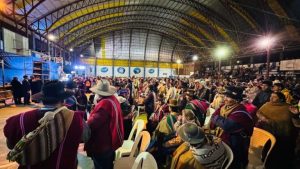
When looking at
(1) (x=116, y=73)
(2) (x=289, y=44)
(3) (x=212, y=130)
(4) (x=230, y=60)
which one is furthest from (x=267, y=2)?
(1) (x=116, y=73)

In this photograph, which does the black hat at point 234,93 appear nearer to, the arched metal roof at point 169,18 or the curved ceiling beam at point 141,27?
the arched metal roof at point 169,18

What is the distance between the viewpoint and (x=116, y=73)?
3862 cm

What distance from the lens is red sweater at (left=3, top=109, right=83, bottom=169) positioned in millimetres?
1490

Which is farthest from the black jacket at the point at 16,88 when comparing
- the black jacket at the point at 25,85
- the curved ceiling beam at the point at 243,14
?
the curved ceiling beam at the point at 243,14

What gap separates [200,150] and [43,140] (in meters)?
1.16

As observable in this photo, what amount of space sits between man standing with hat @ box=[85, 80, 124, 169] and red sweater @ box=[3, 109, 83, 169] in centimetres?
59

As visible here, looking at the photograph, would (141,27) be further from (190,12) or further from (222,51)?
(222,51)

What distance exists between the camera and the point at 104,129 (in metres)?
2.30

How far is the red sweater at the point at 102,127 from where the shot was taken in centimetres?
223

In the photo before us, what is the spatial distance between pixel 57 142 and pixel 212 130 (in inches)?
77.9

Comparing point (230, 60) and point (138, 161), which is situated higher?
point (230, 60)

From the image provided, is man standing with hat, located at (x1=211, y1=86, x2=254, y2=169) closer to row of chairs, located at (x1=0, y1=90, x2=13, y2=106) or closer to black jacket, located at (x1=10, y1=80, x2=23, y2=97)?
black jacket, located at (x1=10, y1=80, x2=23, y2=97)

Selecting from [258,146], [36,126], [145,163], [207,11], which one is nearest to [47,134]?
[36,126]

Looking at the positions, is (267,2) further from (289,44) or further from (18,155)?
(18,155)
